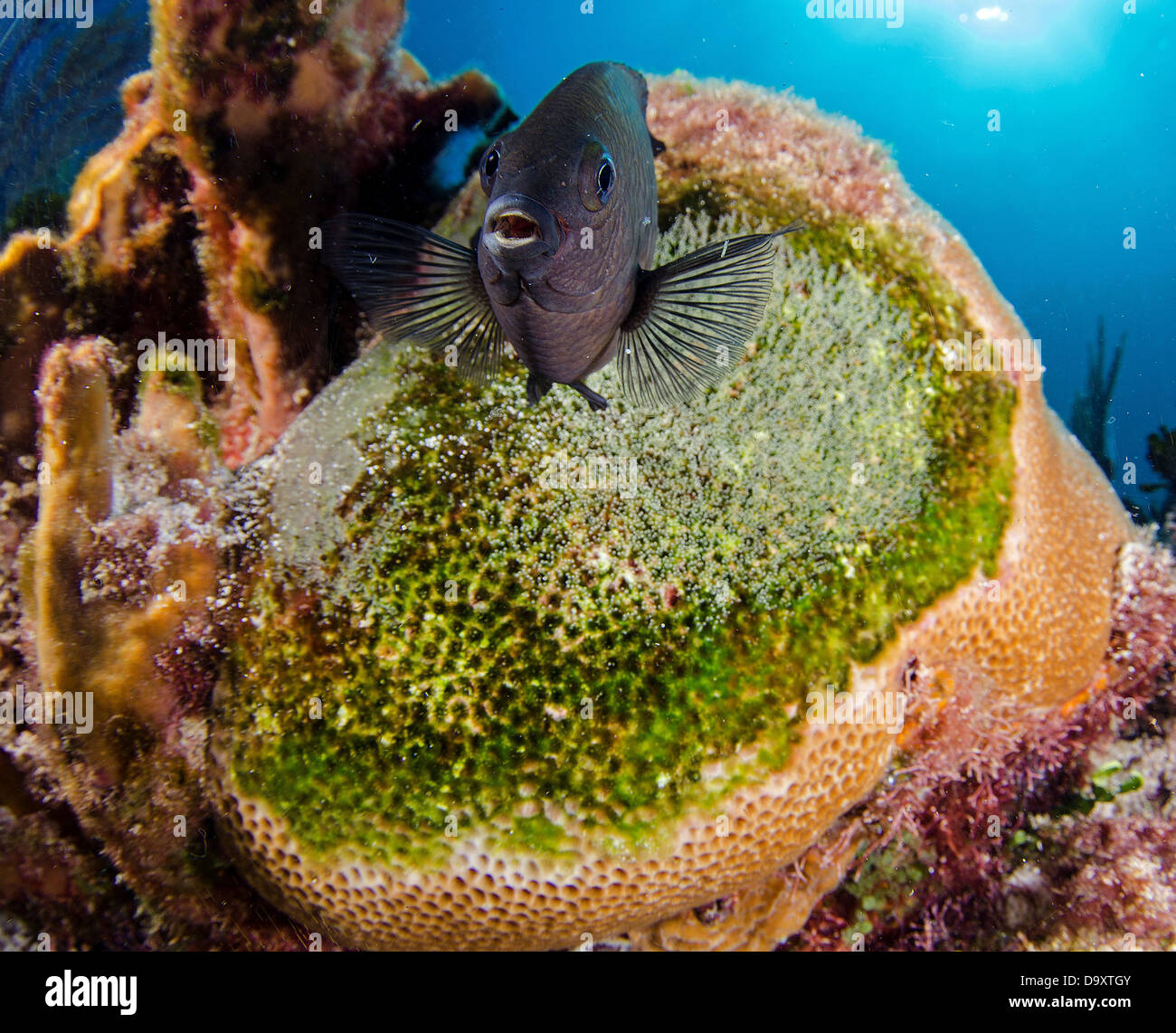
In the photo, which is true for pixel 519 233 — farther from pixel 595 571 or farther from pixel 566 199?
pixel 595 571

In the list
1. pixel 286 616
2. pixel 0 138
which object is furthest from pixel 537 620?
pixel 0 138

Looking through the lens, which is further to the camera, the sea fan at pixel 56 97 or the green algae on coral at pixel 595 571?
the sea fan at pixel 56 97

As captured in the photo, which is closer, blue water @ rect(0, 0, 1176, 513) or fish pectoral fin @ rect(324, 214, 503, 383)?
fish pectoral fin @ rect(324, 214, 503, 383)

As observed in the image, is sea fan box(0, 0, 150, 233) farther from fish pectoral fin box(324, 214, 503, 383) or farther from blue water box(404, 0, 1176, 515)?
blue water box(404, 0, 1176, 515)

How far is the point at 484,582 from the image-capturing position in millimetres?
2412

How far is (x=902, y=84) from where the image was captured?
5331 centimetres

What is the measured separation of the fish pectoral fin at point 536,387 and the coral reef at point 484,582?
209mm

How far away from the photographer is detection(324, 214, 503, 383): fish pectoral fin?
6.58 feet

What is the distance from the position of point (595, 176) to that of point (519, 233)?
10.6 inches

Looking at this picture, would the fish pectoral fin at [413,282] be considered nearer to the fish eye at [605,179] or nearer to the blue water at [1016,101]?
the fish eye at [605,179]

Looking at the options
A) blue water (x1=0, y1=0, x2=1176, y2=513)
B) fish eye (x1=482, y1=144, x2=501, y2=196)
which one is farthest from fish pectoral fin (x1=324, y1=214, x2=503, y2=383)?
Result: blue water (x1=0, y1=0, x2=1176, y2=513)

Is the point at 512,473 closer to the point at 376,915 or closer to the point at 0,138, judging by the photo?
the point at 376,915

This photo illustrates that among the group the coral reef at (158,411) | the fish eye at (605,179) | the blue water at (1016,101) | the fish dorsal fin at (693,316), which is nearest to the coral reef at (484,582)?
the coral reef at (158,411)

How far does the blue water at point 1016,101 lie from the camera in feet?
147
